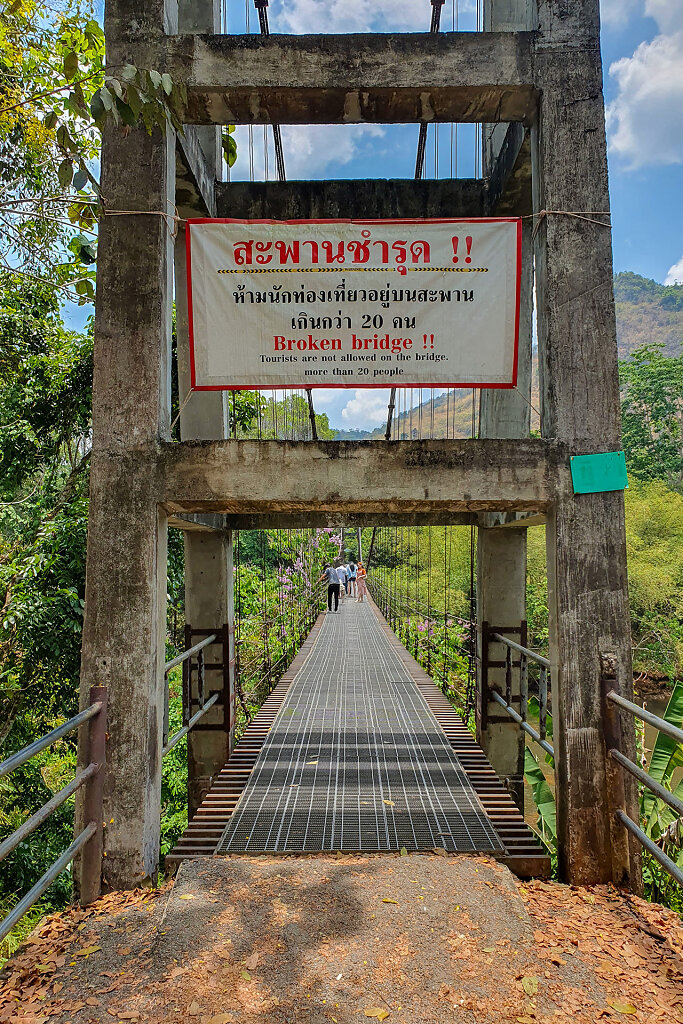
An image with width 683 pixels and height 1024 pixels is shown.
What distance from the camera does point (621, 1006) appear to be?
1990 millimetres

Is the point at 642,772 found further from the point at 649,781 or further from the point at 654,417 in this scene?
the point at 654,417

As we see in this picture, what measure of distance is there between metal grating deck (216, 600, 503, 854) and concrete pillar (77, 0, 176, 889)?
1.77ft

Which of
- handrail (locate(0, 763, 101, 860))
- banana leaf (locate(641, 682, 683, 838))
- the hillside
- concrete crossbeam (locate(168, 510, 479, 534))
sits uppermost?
the hillside

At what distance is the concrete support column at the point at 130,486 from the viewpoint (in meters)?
2.97

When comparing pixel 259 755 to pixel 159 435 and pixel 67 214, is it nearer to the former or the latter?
Result: pixel 159 435

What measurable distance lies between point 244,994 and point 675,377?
37.6 meters

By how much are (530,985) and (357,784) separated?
2050 mm

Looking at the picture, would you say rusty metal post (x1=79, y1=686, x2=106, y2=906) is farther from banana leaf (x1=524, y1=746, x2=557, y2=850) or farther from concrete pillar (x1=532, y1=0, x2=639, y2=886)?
banana leaf (x1=524, y1=746, x2=557, y2=850)

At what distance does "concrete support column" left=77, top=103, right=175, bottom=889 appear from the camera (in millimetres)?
2969

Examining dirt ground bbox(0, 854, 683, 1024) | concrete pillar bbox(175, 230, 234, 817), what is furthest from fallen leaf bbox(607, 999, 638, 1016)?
concrete pillar bbox(175, 230, 234, 817)

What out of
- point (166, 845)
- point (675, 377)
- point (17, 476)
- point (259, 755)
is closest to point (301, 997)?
point (259, 755)

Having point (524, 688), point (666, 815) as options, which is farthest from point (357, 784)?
point (666, 815)

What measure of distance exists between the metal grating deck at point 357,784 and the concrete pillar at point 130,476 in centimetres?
54

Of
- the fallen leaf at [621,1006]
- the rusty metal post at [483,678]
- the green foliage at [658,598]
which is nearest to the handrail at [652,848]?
the fallen leaf at [621,1006]
